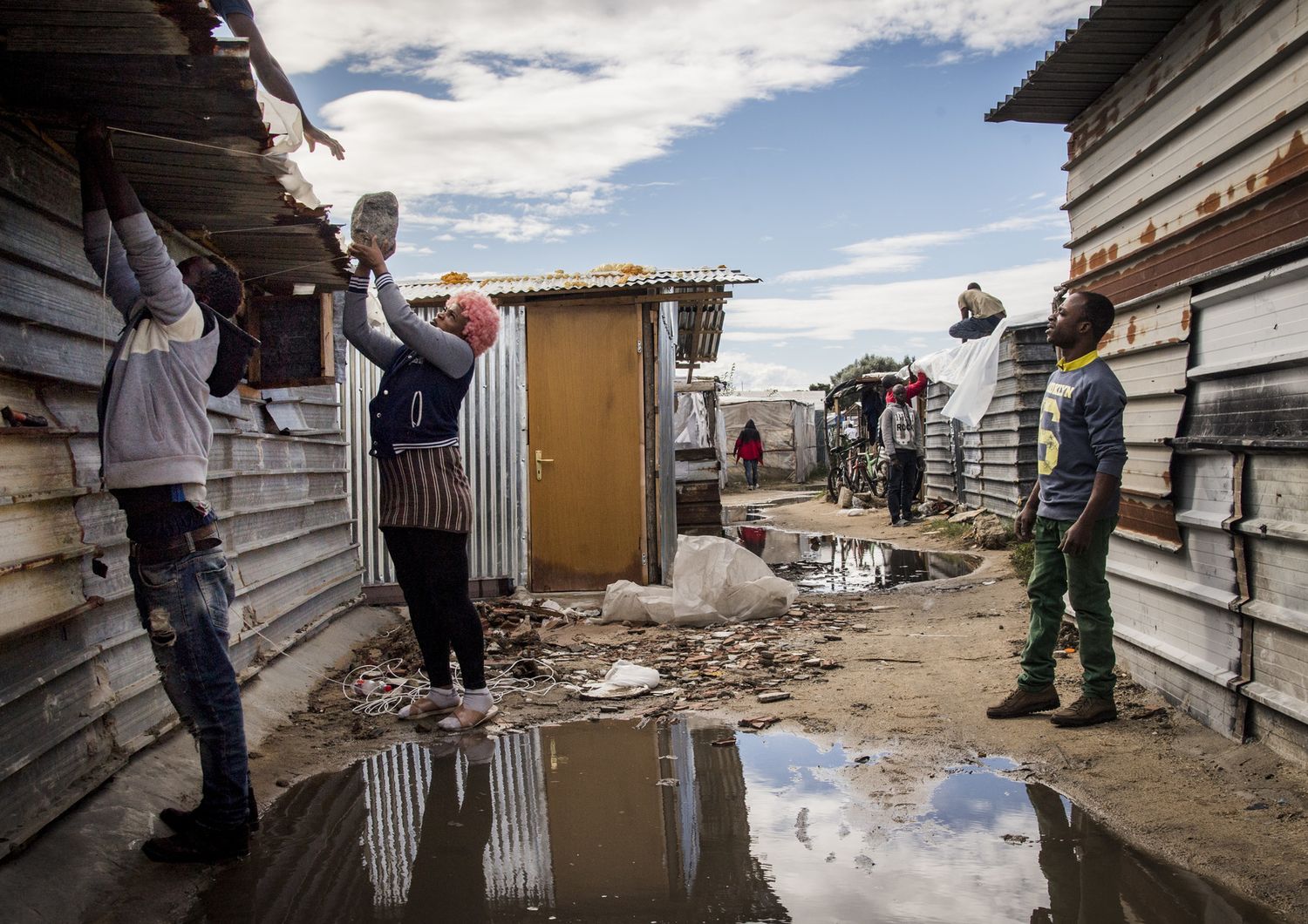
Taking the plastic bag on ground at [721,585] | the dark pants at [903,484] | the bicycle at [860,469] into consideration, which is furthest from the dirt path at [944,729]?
the bicycle at [860,469]

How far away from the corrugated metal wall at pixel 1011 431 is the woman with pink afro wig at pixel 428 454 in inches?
343

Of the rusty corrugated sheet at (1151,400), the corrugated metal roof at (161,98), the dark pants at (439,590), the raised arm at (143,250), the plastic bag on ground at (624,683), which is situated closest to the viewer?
the corrugated metal roof at (161,98)

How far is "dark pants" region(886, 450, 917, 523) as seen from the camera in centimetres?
1512

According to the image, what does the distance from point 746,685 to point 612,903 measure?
109 inches

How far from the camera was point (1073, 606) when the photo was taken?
4617 mm

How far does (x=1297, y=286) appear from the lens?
145 inches

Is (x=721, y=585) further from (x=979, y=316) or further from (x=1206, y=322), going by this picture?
(x=979, y=316)

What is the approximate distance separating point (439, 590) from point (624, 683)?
1.36m

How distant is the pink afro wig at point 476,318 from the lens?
16.2 ft

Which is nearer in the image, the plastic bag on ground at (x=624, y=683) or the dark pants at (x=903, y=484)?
the plastic bag on ground at (x=624, y=683)

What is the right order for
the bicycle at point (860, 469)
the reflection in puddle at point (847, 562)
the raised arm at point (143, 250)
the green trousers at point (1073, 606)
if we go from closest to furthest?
the raised arm at point (143, 250) < the green trousers at point (1073, 606) < the reflection in puddle at point (847, 562) < the bicycle at point (860, 469)

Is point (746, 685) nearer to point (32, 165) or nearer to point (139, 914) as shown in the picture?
point (139, 914)

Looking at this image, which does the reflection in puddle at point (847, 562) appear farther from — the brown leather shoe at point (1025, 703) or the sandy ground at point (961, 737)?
the brown leather shoe at point (1025, 703)

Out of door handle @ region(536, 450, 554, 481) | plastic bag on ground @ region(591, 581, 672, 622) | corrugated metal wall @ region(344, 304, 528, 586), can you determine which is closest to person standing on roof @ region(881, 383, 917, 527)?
door handle @ region(536, 450, 554, 481)
